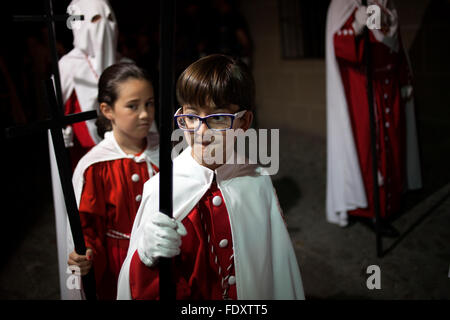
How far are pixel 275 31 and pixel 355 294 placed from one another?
186 inches

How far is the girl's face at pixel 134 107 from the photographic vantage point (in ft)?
5.18

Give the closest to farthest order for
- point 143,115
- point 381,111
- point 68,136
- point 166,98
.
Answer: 1. point 166,98
2. point 143,115
3. point 68,136
4. point 381,111

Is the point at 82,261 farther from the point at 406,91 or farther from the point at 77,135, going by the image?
the point at 406,91

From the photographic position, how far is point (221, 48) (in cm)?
598

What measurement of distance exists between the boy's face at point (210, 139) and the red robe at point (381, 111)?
1.85 metres

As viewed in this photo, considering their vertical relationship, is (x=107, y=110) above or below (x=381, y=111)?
above

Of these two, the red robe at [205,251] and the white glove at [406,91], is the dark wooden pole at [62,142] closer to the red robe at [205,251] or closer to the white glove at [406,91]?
the red robe at [205,251]

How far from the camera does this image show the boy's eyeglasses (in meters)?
1.06

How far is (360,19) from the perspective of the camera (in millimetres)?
2473

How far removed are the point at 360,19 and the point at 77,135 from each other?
6.03 ft

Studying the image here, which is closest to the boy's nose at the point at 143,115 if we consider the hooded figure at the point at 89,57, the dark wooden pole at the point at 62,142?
the dark wooden pole at the point at 62,142

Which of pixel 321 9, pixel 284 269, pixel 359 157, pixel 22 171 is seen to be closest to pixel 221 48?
pixel 321 9

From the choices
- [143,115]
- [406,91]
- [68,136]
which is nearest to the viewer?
[143,115]

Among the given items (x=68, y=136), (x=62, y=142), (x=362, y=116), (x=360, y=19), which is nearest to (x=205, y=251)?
(x=62, y=142)
